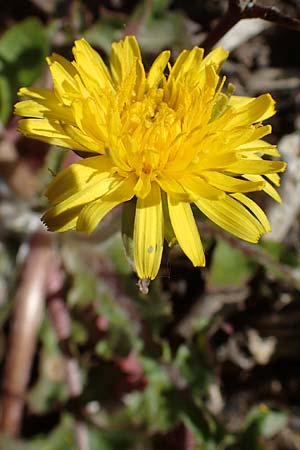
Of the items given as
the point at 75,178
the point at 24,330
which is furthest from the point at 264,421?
the point at 75,178

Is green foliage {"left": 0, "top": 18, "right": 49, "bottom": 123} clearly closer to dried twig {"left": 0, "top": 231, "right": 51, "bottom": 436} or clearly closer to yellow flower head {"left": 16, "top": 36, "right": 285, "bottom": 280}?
dried twig {"left": 0, "top": 231, "right": 51, "bottom": 436}

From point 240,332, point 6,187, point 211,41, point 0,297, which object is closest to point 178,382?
point 240,332

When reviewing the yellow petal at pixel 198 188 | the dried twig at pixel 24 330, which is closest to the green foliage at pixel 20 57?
the dried twig at pixel 24 330

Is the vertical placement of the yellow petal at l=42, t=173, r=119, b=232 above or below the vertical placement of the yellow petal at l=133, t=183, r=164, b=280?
above

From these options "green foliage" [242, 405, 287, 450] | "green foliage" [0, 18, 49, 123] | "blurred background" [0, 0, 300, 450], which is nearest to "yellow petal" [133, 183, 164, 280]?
"blurred background" [0, 0, 300, 450]

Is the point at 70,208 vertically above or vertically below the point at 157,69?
below

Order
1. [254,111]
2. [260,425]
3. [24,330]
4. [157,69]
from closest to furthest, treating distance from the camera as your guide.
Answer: [254,111], [157,69], [260,425], [24,330]

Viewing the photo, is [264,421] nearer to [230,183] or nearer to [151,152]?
[230,183]
